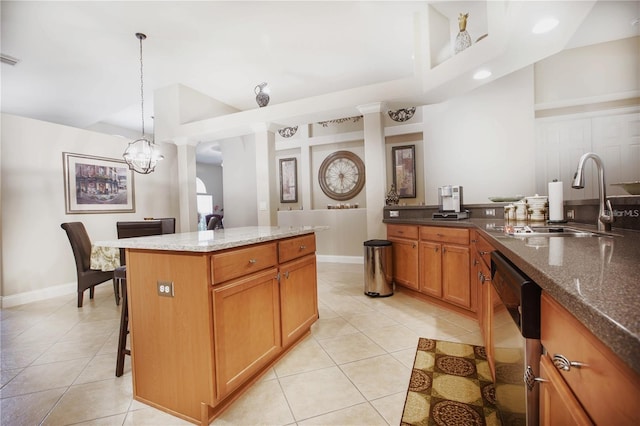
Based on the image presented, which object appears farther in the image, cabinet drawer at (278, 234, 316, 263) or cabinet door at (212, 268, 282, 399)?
cabinet drawer at (278, 234, 316, 263)

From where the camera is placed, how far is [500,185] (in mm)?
4059

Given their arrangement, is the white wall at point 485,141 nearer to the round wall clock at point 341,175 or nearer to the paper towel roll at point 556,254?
the round wall clock at point 341,175

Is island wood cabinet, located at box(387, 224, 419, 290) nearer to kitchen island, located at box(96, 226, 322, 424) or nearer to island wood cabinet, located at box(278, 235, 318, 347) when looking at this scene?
island wood cabinet, located at box(278, 235, 318, 347)

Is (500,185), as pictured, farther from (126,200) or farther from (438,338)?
(126,200)

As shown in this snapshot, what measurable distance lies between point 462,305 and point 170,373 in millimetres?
2415

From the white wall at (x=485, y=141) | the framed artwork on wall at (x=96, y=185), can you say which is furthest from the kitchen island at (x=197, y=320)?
the white wall at (x=485, y=141)

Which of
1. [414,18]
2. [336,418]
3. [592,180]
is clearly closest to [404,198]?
[592,180]

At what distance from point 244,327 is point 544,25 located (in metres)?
3.17

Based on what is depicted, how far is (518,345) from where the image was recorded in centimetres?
88

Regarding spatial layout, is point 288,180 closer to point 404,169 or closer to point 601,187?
point 404,169

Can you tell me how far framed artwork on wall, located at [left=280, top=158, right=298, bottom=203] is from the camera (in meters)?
6.64

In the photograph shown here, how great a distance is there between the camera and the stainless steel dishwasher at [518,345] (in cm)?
76

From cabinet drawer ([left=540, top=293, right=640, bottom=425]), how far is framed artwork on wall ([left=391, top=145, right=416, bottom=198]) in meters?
5.30

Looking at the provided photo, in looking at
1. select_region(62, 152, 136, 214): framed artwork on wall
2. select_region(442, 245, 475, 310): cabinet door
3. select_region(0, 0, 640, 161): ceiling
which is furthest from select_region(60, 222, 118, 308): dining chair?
select_region(442, 245, 475, 310): cabinet door
